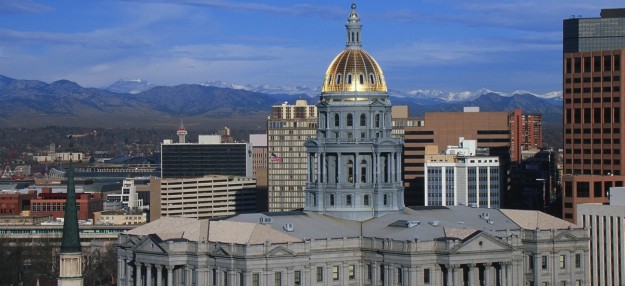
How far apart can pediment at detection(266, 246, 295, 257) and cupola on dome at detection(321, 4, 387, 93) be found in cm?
2255

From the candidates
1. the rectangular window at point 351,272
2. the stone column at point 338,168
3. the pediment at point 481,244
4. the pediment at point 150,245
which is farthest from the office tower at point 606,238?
the pediment at point 150,245

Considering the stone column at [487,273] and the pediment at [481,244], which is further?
the stone column at [487,273]

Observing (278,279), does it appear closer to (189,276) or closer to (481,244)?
(189,276)

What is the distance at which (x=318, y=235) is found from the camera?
158 metres

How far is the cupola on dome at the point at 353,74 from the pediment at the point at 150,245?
24.6 metres

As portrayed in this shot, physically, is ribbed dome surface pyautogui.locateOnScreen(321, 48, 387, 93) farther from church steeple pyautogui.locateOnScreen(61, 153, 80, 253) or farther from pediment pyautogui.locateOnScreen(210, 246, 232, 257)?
church steeple pyautogui.locateOnScreen(61, 153, 80, 253)

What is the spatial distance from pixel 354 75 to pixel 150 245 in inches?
1079

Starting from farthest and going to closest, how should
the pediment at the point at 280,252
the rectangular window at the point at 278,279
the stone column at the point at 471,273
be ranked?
1. the stone column at the point at 471,273
2. the rectangular window at the point at 278,279
3. the pediment at the point at 280,252

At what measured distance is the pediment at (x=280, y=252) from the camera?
5910 inches

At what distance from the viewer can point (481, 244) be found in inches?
6073

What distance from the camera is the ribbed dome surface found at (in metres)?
168

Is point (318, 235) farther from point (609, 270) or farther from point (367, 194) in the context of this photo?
point (609, 270)

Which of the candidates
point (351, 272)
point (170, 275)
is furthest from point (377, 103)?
point (170, 275)

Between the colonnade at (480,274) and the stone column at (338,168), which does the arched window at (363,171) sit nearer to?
the stone column at (338,168)
